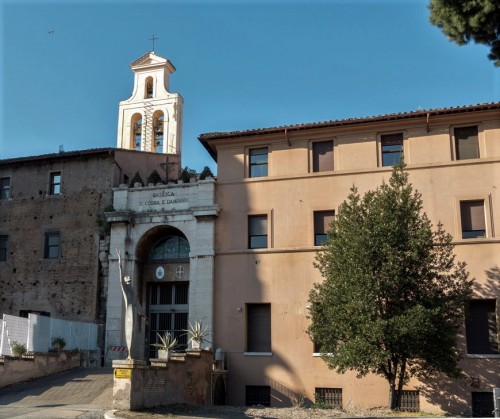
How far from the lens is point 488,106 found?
24.8 metres

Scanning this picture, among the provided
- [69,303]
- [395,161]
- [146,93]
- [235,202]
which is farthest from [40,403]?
[146,93]

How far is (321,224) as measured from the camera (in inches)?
1051

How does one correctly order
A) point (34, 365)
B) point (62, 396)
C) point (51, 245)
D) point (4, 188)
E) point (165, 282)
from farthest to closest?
point (4, 188) → point (51, 245) → point (165, 282) → point (34, 365) → point (62, 396)

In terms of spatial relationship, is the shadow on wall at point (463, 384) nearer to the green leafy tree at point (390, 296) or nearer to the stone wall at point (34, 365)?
the green leafy tree at point (390, 296)

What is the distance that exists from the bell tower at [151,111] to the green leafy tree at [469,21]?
3022 cm

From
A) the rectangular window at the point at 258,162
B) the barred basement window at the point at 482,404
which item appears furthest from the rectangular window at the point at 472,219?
the rectangular window at the point at 258,162

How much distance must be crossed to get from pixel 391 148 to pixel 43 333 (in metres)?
16.2

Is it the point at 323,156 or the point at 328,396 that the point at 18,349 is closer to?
the point at 328,396

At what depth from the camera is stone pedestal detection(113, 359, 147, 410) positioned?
1761cm

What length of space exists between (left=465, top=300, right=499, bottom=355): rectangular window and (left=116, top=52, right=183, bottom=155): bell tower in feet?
89.3

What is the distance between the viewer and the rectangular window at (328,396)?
24.5 m

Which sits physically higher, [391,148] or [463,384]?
[391,148]

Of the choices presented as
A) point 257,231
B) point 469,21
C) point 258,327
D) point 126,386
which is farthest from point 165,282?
point 469,21

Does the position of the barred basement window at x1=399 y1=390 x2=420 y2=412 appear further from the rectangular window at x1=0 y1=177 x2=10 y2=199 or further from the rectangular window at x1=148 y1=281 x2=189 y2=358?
the rectangular window at x1=0 y1=177 x2=10 y2=199
